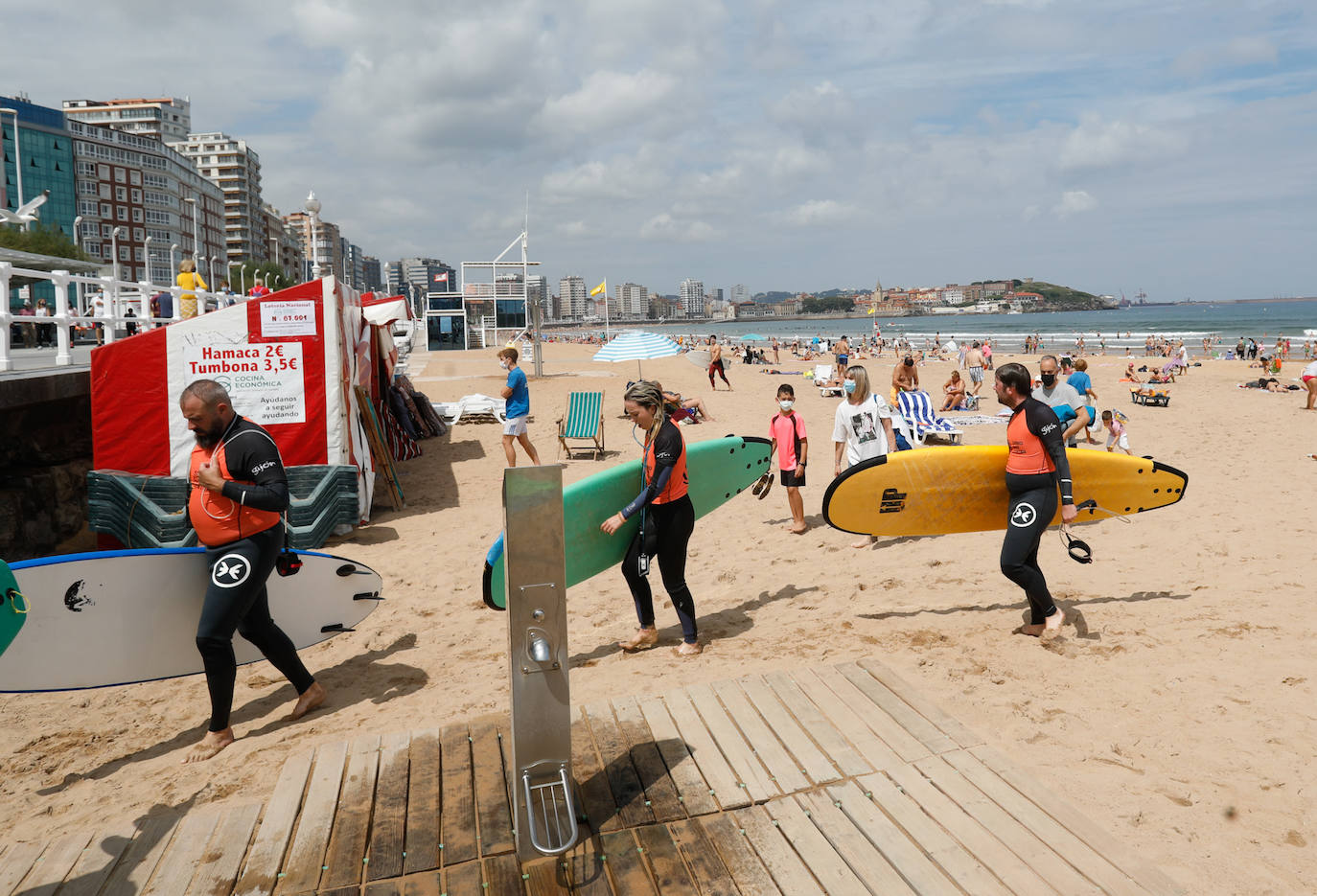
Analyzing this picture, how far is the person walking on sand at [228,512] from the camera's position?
3694mm

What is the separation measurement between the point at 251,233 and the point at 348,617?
126744mm

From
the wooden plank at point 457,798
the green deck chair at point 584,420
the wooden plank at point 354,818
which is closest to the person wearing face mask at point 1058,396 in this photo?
the wooden plank at point 457,798

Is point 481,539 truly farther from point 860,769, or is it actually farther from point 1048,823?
point 1048,823

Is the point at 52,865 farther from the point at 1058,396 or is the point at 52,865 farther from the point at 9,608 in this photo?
the point at 1058,396

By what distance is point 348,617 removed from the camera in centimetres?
508

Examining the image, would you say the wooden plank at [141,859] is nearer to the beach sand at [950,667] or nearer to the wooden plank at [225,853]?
the wooden plank at [225,853]

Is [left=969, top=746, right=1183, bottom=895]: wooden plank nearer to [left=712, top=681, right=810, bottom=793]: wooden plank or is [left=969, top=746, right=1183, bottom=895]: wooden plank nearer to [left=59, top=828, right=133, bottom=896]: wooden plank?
[left=712, top=681, right=810, bottom=793]: wooden plank

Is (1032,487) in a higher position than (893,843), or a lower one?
higher

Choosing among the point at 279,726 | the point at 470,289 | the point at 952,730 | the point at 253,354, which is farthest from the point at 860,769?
the point at 470,289

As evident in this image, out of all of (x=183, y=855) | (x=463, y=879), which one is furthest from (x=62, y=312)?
(x=463, y=879)

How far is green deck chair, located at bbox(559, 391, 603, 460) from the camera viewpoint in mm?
12656

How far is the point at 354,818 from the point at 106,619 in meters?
2.31

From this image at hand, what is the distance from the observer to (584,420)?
→ 42.0 ft

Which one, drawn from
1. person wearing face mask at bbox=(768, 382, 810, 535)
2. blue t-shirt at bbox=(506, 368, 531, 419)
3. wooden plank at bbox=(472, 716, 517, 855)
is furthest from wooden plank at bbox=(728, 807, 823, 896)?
blue t-shirt at bbox=(506, 368, 531, 419)
